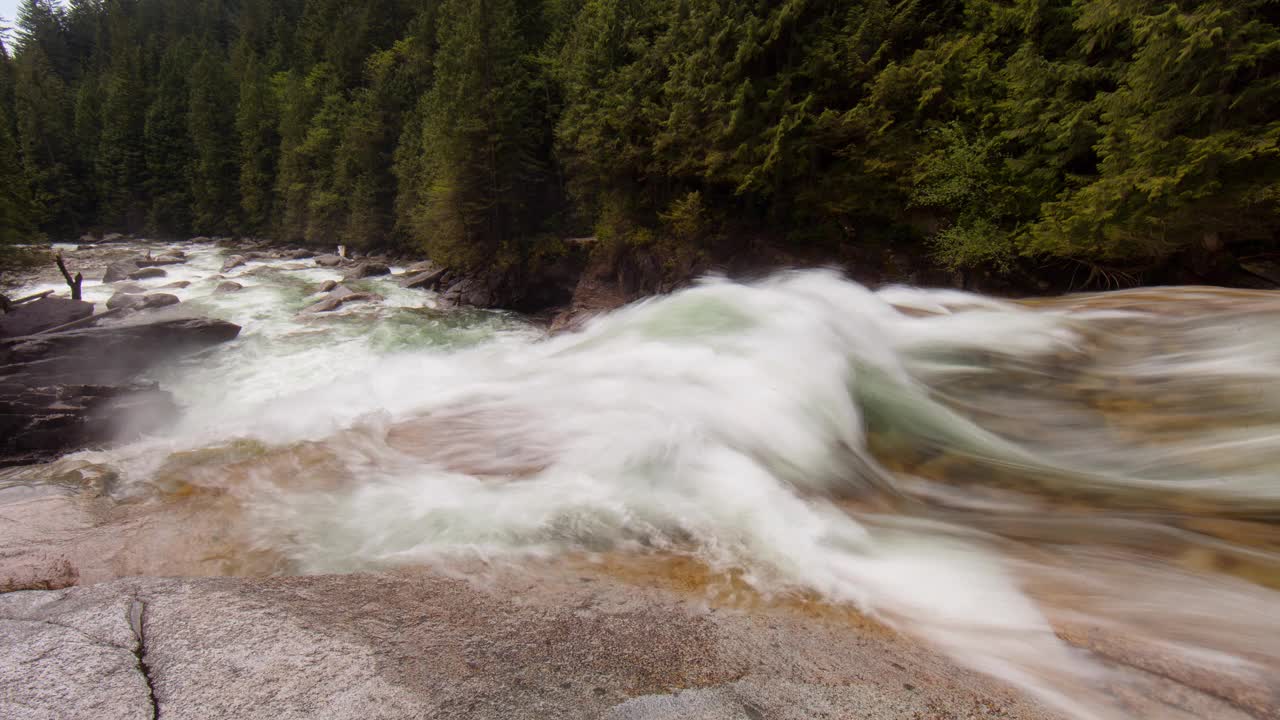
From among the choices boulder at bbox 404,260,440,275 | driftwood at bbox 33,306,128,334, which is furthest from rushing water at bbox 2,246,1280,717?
boulder at bbox 404,260,440,275

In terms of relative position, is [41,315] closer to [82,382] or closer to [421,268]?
[82,382]

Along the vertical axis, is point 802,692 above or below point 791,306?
below

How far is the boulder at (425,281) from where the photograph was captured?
23.8 m

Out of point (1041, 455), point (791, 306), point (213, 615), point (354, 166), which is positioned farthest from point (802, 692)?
point (354, 166)

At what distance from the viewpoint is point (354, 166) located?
1403 inches

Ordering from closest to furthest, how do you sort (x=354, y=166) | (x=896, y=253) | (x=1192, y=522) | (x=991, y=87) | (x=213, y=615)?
(x=213, y=615) < (x=1192, y=522) < (x=991, y=87) < (x=896, y=253) < (x=354, y=166)

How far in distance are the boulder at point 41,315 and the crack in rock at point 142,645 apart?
675 inches

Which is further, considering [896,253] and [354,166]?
[354,166]

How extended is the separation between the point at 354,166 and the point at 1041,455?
132 ft

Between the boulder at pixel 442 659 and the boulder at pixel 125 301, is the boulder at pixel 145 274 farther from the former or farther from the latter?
the boulder at pixel 442 659

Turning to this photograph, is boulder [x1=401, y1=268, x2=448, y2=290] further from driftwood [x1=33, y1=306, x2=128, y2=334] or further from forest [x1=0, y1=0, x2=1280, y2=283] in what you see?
driftwood [x1=33, y1=306, x2=128, y2=334]

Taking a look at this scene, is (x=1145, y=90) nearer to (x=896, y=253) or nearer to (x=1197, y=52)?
(x=1197, y=52)

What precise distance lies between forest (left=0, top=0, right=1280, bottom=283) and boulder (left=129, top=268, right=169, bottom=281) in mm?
3658

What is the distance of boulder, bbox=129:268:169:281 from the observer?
2434cm
